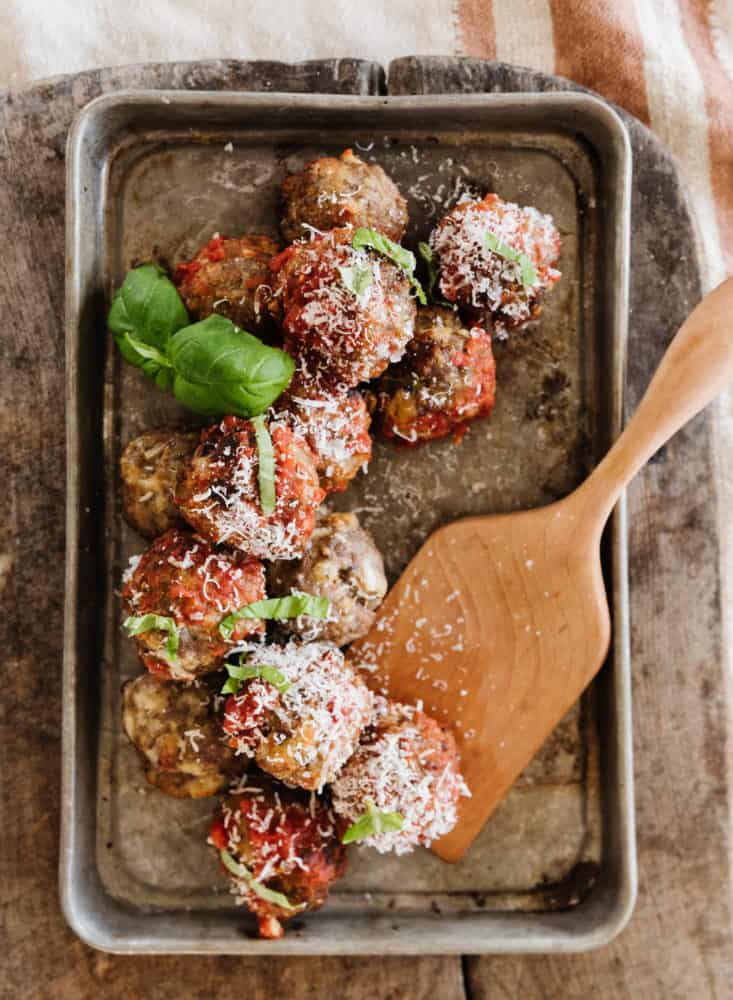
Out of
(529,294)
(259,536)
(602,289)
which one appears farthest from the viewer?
(602,289)

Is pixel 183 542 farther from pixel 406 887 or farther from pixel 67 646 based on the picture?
pixel 406 887

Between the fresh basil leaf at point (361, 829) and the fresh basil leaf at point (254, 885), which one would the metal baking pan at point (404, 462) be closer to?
the fresh basil leaf at point (254, 885)

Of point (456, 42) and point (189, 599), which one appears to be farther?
point (456, 42)

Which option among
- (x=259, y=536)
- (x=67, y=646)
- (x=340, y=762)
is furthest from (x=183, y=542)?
(x=340, y=762)

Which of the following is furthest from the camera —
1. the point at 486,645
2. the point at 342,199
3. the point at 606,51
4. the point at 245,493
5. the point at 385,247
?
the point at 606,51

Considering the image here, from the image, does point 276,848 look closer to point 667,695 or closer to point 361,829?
point 361,829

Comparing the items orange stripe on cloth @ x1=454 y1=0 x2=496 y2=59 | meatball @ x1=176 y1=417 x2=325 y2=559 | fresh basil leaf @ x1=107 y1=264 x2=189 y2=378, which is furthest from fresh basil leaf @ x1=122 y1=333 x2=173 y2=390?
orange stripe on cloth @ x1=454 y1=0 x2=496 y2=59

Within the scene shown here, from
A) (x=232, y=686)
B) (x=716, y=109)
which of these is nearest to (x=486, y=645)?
(x=232, y=686)
